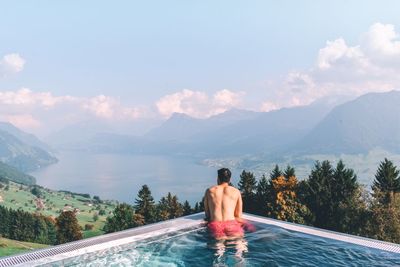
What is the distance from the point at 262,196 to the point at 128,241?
35.9m

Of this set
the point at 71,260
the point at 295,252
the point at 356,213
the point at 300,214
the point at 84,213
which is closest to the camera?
the point at 71,260

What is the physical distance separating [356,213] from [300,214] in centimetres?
559

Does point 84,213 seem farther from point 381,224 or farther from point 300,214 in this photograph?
point 381,224

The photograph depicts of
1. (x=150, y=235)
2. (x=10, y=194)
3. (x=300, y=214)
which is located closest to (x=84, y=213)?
(x=10, y=194)

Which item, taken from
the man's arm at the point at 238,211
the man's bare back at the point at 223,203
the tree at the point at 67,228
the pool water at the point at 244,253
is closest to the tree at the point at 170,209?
the tree at the point at 67,228

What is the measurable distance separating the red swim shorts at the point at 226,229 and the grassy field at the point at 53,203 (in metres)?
104

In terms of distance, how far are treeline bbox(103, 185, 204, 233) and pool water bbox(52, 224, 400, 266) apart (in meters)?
39.4

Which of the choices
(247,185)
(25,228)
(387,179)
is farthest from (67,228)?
(387,179)

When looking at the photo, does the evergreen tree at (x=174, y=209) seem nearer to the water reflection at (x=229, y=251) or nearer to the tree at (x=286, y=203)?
the tree at (x=286, y=203)

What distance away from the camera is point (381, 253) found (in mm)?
9008

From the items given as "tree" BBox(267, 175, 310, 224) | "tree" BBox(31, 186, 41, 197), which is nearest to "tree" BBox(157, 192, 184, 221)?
"tree" BBox(267, 175, 310, 224)

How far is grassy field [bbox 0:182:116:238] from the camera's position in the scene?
122000mm

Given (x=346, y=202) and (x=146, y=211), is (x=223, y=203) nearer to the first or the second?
(x=346, y=202)

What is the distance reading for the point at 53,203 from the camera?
453 ft
